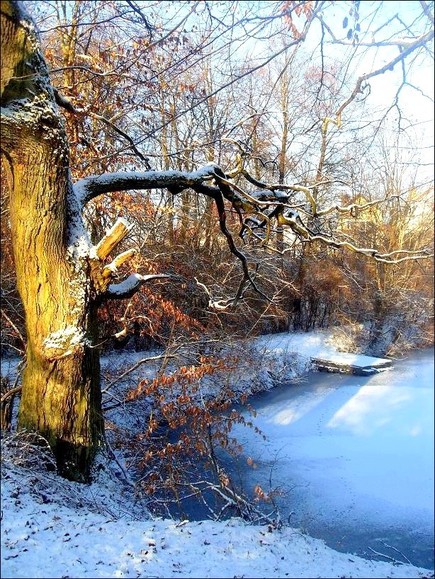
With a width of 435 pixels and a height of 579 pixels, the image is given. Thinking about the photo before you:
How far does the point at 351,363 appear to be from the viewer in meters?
9.62

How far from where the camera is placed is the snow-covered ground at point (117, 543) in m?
2.23

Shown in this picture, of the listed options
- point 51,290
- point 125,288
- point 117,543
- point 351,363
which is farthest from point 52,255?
point 351,363

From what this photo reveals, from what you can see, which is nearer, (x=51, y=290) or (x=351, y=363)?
(x=51, y=290)

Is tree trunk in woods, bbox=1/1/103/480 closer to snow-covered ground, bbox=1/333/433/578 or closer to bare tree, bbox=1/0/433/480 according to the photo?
bare tree, bbox=1/0/433/480

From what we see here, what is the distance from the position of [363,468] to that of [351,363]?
5138 millimetres

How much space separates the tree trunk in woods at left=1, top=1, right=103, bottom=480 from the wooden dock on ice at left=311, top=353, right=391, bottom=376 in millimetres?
5380

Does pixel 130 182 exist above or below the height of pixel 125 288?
above

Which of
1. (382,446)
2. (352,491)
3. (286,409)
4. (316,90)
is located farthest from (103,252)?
(286,409)

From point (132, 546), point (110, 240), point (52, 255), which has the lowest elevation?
point (132, 546)

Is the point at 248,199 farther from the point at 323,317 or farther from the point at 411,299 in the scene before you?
the point at 323,317

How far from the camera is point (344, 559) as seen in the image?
110 inches

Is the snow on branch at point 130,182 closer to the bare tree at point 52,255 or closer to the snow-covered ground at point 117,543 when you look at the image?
the bare tree at point 52,255

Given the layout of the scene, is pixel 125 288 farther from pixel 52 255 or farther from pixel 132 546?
pixel 132 546

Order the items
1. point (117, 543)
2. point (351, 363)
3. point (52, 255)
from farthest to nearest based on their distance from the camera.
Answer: point (351, 363) → point (52, 255) → point (117, 543)
